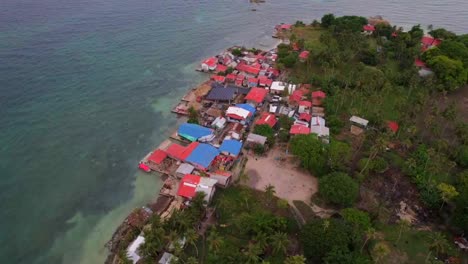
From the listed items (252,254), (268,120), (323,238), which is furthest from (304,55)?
(252,254)

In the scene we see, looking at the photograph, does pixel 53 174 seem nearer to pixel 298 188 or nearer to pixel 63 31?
pixel 298 188

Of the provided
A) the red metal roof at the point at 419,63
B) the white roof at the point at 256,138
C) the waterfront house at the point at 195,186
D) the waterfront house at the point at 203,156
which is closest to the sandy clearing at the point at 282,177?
the white roof at the point at 256,138

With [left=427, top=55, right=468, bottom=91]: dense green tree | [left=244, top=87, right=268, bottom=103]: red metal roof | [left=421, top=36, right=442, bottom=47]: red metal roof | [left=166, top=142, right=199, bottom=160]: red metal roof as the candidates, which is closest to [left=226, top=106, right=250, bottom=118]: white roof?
[left=244, top=87, right=268, bottom=103]: red metal roof

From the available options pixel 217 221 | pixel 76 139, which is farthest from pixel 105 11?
pixel 217 221

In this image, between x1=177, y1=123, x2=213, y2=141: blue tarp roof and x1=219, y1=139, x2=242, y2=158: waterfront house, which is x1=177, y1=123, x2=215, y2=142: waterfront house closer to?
x1=177, y1=123, x2=213, y2=141: blue tarp roof

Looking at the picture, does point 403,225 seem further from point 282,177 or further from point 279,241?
point 282,177

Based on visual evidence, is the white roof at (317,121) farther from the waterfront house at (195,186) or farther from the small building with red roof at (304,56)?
the small building with red roof at (304,56)
